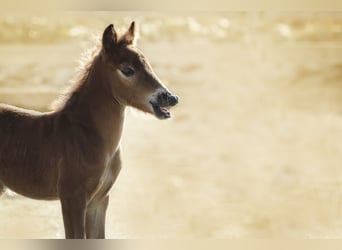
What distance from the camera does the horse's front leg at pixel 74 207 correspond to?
1637mm

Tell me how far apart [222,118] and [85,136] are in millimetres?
4157

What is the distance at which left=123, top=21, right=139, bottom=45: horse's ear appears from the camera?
66.5 inches

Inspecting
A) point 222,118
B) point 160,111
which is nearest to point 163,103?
point 160,111

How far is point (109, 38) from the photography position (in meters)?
1.67

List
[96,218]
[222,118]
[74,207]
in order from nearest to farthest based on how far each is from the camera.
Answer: [74,207] → [96,218] → [222,118]

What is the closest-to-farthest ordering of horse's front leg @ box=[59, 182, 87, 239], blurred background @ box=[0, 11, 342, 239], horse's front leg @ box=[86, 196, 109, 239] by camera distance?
horse's front leg @ box=[59, 182, 87, 239] < horse's front leg @ box=[86, 196, 109, 239] < blurred background @ box=[0, 11, 342, 239]

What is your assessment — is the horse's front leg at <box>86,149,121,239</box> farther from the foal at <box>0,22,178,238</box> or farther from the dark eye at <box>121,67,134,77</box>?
the dark eye at <box>121,67,134,77</box>

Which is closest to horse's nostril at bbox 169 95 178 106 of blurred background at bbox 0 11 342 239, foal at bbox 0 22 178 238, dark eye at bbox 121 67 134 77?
foal at bbox 0 22 178 238

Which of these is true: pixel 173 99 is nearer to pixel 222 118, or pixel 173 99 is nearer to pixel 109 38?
pixel 109 38

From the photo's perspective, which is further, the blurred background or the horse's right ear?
the blurred background

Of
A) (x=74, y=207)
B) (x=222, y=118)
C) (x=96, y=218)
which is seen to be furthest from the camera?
(x=222, y=118)

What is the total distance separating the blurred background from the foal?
873 millimetres

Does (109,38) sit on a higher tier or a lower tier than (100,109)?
higher

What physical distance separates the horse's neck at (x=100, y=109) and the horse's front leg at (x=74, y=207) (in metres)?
0.13
